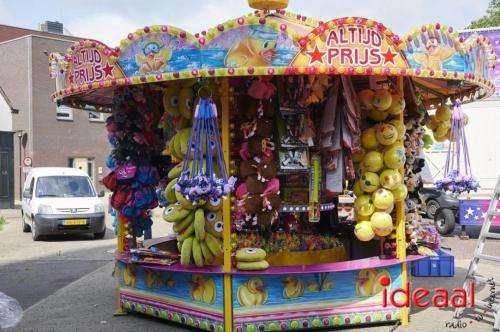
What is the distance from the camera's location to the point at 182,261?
6379 mm

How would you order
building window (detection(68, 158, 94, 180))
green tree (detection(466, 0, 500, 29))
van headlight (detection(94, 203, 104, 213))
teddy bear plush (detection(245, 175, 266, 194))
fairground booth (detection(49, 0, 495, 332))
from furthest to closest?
1. green tree (detection(466, 0, 500, 29))
2. building window (detection(68, 158, 94, 180))
3. van headlight (detection(94, 203, 104, 213))
4. teddy bear plush (detection(245, 175, 266, 194))
5. fairground booth (detection(49, 0, 495, 332))

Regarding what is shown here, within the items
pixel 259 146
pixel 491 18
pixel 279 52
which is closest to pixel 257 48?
pixel 279 52

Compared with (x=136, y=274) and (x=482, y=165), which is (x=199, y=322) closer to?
(x=136, y=274)

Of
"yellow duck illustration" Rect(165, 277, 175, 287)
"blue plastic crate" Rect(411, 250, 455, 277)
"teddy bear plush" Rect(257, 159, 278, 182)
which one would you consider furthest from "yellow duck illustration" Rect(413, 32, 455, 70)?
"blue plastic crate" Rect(411, 250, 455, 277)

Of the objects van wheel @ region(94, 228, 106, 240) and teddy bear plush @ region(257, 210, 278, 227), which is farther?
van wheel @ region(94, 228, 106, 240)

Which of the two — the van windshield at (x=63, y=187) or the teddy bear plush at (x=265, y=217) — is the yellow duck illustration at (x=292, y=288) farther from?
the van windshield at (x=63, y=187)

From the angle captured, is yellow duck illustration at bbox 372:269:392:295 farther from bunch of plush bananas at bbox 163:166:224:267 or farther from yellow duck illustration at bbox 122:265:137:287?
yellow duck illustration at bbox 122:265:137:287

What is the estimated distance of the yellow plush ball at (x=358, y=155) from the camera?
691 centimetres

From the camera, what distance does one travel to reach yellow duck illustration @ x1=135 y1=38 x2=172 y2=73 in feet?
19.5

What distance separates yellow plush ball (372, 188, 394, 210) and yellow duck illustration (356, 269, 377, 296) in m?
0.78

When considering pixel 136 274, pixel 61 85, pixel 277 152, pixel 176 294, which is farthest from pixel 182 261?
pixel 61 85

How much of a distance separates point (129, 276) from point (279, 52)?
3539 mm

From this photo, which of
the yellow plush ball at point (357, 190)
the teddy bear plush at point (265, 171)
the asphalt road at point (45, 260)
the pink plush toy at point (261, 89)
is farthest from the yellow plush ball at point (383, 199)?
the asphalt road at point (45, 260)

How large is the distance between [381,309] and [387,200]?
4.29 feet
